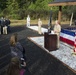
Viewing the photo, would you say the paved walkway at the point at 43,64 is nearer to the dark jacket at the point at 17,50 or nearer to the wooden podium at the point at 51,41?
the wooden podium at the point at 51,41

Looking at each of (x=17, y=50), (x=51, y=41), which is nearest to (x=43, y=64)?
(x=51, y=41)

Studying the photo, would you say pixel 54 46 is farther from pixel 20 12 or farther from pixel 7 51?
pixel 20 12

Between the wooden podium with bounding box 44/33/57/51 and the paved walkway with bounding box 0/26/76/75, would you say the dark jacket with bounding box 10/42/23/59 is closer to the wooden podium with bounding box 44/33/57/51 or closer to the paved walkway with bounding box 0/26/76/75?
the paved walkway with bounding box 0/26/76/75

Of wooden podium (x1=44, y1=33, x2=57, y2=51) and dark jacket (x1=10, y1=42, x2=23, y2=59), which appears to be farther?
wooden podium (x1=44, y1=33, x2=57, y2=51)

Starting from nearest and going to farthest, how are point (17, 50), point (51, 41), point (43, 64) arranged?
point (17, 50)
point (43, 64)
point (51, 41)

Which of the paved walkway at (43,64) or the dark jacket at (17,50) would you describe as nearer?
the dark jacket at (17,50)

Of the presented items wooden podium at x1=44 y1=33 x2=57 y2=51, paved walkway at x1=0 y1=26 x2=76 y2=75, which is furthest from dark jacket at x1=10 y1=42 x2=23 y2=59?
wooden podium at x1=44 y1=33 x2=57 y2=51

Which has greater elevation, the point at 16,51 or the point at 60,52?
the point at 16,51

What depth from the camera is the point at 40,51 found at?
15867 mm

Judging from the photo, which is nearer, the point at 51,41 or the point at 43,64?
the point at 43,64

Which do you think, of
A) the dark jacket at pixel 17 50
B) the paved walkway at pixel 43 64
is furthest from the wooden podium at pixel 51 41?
the dark jacket at pixel 17 50

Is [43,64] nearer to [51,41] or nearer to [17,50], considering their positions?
[51,41]

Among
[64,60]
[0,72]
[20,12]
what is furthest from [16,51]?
[20,12]

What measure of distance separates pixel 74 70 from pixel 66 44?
6742 millimetres
